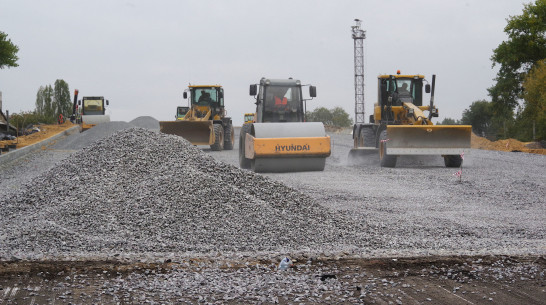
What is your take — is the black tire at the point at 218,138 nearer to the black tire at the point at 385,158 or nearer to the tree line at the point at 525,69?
the black tire at the point at 385,158

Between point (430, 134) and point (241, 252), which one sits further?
point (430, 134)

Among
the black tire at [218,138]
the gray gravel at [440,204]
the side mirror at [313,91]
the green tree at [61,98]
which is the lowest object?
the gray gravel at [440,204]

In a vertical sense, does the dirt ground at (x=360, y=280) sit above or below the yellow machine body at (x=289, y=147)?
below

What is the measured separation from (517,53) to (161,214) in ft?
114

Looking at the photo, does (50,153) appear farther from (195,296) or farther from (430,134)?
(195,296)

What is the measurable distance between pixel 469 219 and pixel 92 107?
32202mm

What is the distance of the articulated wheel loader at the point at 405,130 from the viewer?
589 inches

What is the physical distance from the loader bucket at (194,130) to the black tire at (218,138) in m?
0.88

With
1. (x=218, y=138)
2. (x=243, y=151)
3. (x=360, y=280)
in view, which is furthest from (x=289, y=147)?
(x=218, y=138)

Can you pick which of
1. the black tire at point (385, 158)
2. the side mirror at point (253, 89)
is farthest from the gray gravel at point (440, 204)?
the side mirror at point (253, 89)

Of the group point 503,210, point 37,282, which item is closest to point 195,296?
point 37,282

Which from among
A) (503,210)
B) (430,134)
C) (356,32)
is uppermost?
(356,32)

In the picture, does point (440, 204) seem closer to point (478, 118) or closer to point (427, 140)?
point (427, 140)

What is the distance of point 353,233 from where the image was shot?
712 cm
